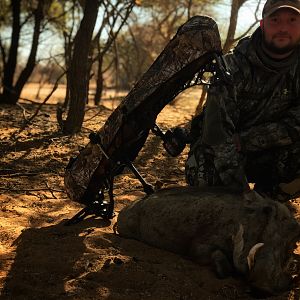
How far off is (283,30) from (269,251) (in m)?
1.64

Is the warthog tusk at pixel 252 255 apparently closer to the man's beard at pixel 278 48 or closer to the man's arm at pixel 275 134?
the man's arm at pixel 275 134

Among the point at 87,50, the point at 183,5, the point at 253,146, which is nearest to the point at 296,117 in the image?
the point at 253,146

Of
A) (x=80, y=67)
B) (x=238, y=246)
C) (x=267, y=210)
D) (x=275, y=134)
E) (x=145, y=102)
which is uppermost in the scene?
(x=80, y=67)

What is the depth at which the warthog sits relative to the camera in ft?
7.93

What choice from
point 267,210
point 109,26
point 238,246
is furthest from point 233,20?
point 238,246

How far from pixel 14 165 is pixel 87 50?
7.57 feet

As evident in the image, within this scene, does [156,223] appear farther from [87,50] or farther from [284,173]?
[87,50]

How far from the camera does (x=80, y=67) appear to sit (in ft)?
21.4

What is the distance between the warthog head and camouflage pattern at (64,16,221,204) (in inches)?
40.9

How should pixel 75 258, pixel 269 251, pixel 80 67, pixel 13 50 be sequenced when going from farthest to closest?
pixel 13 50, pixel 80 67, pixel 75 258, pixel 269 251

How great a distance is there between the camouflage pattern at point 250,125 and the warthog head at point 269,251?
1.76 feet

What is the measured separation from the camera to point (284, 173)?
3.62 m

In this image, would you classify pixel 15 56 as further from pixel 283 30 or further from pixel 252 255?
pixel 252 255

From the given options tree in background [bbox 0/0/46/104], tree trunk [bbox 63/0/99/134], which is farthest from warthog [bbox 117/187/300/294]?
tree in background [bbox 0/0/46/104]
